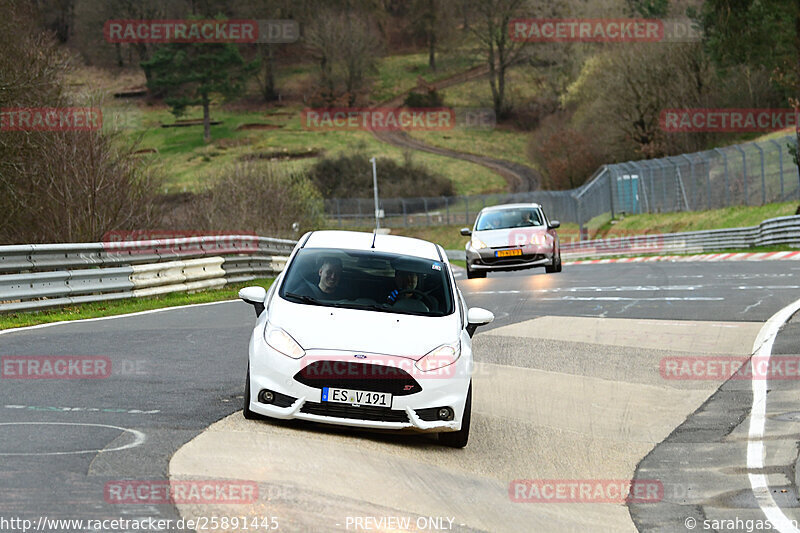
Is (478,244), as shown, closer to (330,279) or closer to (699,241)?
(330,279)

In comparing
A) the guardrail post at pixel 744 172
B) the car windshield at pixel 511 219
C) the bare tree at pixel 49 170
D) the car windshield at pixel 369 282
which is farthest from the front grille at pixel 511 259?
the guardrail post at pixel 744 172

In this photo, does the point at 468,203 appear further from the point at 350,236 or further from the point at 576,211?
the point at 350,236

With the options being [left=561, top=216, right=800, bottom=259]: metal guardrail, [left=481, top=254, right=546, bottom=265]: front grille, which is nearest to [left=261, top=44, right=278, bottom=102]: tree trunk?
[left=561, top=216, right=800, bottom=259]: metal guardrail

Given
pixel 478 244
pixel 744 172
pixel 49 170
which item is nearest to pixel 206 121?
pixel 744 172

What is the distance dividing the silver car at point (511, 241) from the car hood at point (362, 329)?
15290 millimetres

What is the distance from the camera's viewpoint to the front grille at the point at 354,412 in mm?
8070

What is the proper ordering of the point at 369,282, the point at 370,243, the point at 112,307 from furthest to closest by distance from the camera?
the point at 112,307
the point at 370,243
the point at 369,282

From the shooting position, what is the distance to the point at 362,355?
812cm

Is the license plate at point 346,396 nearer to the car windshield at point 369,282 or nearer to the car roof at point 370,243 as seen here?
the car windshield at point 369,282

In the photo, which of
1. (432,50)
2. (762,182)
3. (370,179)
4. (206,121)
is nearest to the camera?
(762,182)

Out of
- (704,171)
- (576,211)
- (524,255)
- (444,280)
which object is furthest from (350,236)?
(576,211)

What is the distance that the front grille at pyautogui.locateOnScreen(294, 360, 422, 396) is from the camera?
26.5 feet

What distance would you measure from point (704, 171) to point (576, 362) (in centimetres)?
3649

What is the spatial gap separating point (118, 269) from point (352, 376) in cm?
1232
